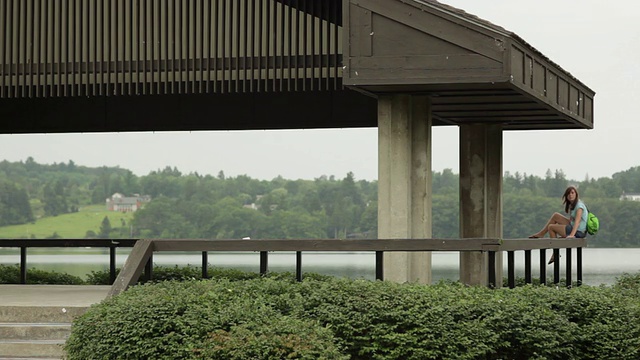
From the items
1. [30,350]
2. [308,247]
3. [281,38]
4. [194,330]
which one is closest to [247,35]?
[281,38]

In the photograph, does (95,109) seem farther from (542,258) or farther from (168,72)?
(542,258)

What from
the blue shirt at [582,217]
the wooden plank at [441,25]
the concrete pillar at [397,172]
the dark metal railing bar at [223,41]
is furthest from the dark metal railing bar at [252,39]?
the blue shirt at [582,217]

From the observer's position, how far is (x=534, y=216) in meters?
74.6

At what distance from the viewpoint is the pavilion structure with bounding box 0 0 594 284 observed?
16.4 metres

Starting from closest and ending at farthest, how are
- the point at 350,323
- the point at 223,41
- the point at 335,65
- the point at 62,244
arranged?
the point at 350,323, the point at 335,65, the point at 223,41, the point at 62,244

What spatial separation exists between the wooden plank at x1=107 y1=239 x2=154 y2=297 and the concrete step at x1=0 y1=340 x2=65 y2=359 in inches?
36.3

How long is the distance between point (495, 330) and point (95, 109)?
12.8m

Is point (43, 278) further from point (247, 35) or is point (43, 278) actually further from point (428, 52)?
point (428, 52)

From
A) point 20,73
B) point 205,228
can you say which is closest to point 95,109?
point 20,73

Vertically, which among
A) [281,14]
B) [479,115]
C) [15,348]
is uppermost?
[281,14]

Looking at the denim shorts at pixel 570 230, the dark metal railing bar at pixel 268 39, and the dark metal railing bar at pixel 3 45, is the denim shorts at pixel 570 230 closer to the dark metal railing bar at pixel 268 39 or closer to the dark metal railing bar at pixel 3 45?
the dark metal railing bar at pixel 268 39

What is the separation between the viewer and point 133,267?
1477cm

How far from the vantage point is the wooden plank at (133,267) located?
14336 mm

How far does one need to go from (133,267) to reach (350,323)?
3.53m
